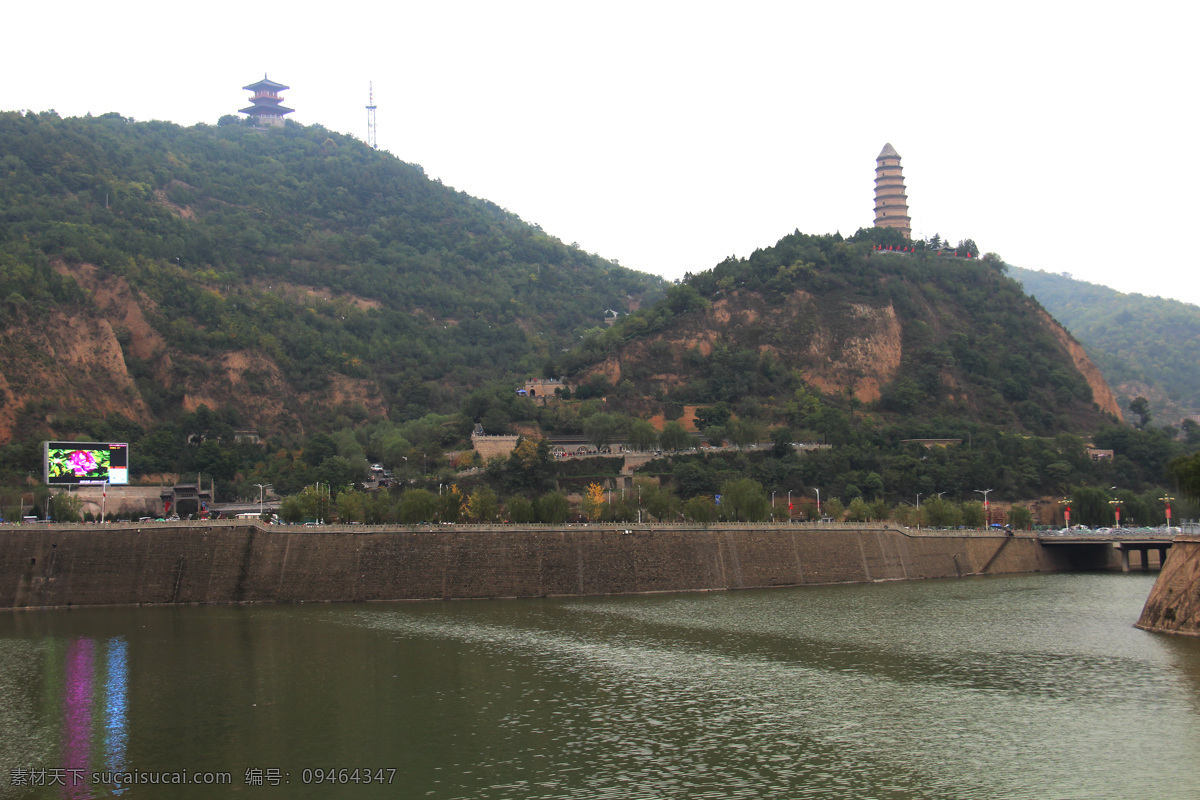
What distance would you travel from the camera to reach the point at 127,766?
3244cm

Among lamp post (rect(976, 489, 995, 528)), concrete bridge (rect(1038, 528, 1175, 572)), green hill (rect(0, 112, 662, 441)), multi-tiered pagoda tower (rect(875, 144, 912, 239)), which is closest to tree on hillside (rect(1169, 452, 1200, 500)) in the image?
concrete bridge (rect(1038, 528, 1175, 572))

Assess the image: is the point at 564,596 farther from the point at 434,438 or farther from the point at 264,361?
the point at 264,361

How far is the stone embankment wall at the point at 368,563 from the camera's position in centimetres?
6606

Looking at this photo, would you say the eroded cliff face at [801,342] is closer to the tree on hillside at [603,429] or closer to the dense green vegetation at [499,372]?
the dense green vegetation at [499,372]

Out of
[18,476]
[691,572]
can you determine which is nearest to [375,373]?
[18,476]

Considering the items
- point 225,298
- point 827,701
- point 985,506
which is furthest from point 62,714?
point 225,298

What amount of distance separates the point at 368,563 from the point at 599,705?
32.3m

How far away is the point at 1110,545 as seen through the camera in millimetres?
94062

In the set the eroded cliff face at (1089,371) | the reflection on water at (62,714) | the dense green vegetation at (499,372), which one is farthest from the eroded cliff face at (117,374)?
the eroded cliff face at (1089,371)

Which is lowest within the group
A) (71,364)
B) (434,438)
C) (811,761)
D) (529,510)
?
(811,761)

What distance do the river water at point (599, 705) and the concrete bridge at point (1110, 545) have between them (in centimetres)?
2940

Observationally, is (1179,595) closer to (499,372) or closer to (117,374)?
(117,374)

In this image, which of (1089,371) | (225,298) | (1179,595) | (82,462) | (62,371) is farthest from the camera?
(1089,371)

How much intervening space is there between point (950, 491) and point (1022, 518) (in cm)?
890
